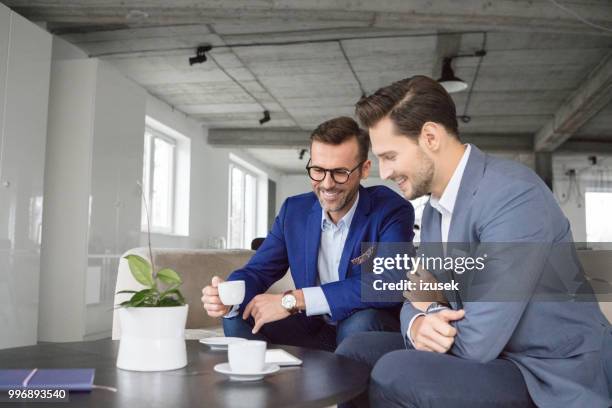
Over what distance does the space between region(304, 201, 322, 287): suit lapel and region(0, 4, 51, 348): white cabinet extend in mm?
3049

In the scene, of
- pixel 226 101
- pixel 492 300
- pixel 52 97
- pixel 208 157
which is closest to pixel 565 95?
pixel 226 101

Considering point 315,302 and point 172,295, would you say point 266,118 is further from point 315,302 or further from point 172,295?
point 172,295

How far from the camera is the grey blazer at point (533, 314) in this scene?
46.2 inches

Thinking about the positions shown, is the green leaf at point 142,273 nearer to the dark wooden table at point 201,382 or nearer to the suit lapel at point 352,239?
the dark wooden table at point 201,382

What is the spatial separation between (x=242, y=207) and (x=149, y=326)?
1135cm

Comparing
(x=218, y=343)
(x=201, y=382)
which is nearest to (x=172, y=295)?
(x=201, y=382)

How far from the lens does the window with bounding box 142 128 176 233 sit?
811cm

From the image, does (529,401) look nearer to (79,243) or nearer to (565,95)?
(79,243)

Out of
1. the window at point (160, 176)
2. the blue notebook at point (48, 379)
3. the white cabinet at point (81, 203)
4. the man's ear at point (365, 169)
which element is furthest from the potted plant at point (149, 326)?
the window at point (160, 176)

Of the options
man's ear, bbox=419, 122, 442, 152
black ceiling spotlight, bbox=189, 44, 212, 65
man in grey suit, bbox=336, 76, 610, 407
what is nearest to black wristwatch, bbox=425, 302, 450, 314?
man in grey suit, bbox=336, 76, 610, 407

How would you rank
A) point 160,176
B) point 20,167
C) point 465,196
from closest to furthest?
point 465,196
point 20,167
point 160,176

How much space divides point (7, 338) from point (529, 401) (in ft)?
13.3

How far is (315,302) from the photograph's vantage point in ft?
6.12

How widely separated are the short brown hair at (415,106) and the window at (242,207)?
9850mm
